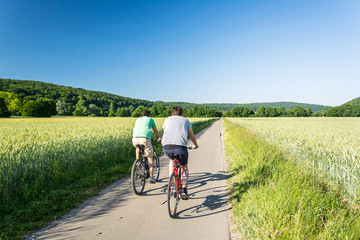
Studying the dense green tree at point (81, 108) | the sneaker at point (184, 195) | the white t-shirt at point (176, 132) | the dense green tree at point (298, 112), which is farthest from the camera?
the dense green tree at point (298, 112)

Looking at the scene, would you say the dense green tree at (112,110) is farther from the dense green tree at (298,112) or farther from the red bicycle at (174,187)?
the dense green tree at (298,112)

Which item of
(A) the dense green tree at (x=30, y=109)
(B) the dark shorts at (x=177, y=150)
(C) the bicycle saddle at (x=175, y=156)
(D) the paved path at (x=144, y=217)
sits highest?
(A) the dense green tree at (x=30, y=109)

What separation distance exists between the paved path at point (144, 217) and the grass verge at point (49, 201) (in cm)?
27

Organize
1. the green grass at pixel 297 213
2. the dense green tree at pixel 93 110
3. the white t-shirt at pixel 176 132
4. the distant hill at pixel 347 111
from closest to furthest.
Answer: the green grass at pixel 297 213 < the white t-shirt at pixel 176 132 < the distant hill at pixel 347 111 < the dense green tree at pixel 93 110

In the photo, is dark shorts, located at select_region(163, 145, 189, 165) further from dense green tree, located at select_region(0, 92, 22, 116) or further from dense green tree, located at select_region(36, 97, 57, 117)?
dense green tree, located at select_region(0, 92, 22, 116)

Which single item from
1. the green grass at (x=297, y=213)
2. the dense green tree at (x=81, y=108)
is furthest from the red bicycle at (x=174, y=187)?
the dense green tree at (x=81, y=108)

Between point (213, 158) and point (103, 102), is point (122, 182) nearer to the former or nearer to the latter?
point (213, 158)

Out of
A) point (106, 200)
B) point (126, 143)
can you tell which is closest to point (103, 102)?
point (126, 143)

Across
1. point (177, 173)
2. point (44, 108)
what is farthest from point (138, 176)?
point (44, 108)

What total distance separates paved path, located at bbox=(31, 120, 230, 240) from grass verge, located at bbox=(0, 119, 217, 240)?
0.27 m

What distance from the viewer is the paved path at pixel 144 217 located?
9.68 ft

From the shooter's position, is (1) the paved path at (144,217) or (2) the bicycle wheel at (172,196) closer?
(1) the paved path at (144,217)

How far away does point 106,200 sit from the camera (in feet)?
13.8

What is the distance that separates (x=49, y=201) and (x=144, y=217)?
87.5 inches
